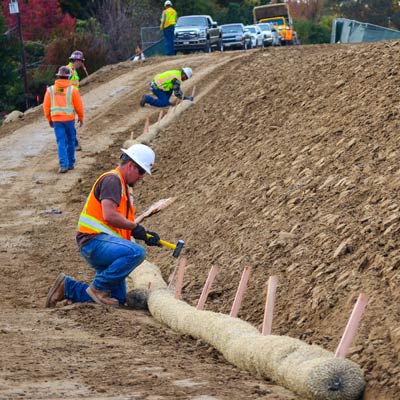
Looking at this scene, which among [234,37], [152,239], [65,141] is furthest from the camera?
[234,37]

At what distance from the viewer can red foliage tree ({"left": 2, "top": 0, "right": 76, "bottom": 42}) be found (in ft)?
175

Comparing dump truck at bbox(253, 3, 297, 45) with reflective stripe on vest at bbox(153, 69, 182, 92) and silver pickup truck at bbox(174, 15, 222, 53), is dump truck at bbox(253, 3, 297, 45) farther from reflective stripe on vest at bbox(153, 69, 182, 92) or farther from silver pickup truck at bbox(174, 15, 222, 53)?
reflective stripe on vest at bbox(153, 69, 182, 92)

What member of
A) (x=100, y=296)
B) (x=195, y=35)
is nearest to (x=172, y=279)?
(x=100, y=296)

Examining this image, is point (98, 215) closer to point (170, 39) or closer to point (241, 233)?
point (241, 233)

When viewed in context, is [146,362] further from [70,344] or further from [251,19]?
[251,19]

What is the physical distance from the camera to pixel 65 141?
19.0 m

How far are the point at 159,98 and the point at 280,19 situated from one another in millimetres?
31352

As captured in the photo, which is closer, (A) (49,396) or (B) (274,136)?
(A) (49,396)

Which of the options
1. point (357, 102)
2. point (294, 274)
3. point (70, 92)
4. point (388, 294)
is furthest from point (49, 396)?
point (70, 92)

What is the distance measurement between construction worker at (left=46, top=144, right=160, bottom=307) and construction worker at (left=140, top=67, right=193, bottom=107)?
14.1 meters

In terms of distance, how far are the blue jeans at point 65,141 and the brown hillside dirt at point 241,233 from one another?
286 mm

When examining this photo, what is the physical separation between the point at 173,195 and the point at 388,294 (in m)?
8.39

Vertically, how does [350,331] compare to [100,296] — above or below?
above

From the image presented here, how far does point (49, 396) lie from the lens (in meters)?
6.27
